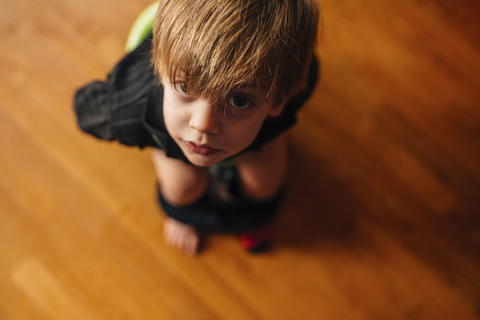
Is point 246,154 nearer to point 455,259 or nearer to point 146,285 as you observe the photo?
point 146,285

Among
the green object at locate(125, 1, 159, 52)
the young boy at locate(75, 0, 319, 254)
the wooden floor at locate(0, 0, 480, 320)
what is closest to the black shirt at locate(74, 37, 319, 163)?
the young boy at locate(75, 0, 319, 254)

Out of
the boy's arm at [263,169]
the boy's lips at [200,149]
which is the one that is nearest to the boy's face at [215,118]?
the boy's lips at [200,149]

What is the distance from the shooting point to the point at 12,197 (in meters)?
0.88

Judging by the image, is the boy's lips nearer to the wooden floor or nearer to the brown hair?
the brown hair

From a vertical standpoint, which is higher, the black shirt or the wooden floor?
the black shirt

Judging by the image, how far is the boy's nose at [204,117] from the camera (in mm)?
461

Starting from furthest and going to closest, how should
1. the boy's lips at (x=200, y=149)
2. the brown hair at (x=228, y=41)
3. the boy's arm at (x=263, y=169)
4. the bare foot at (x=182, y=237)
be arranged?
the bare foot at (x=182, y=237), the boy's arm at (x=263, y=169), the boy's lips at (x=200, y=149), the brown hair at (x=228, y=41)

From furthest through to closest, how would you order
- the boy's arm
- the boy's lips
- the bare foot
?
the bare foot, the boy's arm, the boy's lips

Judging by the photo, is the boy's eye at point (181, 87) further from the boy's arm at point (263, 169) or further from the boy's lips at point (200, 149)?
the boy's arm at point (263, 169)

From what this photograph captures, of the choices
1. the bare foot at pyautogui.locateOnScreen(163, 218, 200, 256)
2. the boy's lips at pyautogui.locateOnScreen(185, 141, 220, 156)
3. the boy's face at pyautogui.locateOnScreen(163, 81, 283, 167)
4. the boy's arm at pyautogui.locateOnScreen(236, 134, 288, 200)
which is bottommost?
the bare foot at pyautogui.locateOnScreen(163, 218, 200, 256)

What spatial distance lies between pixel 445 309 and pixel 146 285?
2.20 feet

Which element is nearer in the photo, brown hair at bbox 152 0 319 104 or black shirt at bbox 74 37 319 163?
brown hair at bbox 152 0 319 104

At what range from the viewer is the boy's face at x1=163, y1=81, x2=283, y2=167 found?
465 millimetres

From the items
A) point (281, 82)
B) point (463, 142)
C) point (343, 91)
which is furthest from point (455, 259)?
point (281, 82)
